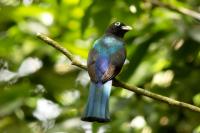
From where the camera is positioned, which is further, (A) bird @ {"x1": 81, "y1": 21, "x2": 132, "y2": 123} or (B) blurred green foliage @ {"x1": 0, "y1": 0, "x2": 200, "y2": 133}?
(B) blurred green foliage @ {"x1": 0, "y1": 0, "x2": 200, "y2": 133}

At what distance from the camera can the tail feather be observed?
2.88m

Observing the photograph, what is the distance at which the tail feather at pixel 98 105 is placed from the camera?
9.46 feet

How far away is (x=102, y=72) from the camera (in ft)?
10.7

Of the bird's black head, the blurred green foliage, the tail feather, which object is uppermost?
the bird's black head

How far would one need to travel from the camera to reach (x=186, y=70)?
15.6ft

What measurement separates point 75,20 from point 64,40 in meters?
0.23

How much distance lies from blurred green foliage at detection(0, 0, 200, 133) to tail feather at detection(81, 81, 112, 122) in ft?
2.99

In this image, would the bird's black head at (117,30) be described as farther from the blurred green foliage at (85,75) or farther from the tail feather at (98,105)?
the tail feather at (98,105)

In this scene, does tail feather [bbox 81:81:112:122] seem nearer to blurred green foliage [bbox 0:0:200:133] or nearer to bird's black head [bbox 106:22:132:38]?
bird's black head [bbox 106:22:132:38]

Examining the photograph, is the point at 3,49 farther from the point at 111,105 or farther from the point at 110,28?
the point at 110,28

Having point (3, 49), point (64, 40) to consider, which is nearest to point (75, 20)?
point (64, 40)

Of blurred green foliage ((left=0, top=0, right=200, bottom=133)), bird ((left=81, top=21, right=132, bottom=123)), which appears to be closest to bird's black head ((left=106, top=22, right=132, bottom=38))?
bird ((left=81, top=21, right=132, bottom=123))

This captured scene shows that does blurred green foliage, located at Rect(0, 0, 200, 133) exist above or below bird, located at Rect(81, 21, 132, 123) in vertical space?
below

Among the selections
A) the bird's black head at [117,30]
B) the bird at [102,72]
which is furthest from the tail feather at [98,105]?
the bird's black head at [117,30]
